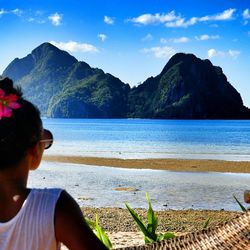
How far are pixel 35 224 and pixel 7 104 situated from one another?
289 millimetres

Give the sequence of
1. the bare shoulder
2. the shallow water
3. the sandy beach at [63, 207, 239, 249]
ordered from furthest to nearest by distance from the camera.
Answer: the shallow water, the sandy beach at [63, 207, 239, 249], the bare shoulder

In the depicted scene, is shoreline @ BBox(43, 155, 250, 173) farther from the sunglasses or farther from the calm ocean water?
the sunglasses

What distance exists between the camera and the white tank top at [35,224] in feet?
4.32

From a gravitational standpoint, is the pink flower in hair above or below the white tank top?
above

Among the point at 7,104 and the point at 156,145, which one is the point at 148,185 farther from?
the point at 156,145

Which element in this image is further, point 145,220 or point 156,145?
point 156,145

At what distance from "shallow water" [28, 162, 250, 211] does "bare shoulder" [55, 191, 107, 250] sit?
10.3 m

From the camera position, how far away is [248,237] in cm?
321

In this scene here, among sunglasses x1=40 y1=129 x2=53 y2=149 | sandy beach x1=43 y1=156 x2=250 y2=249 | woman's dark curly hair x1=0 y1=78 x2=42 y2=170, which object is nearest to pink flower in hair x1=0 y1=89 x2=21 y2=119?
→ woman's dark curly hair x1=0 y1=78 x2=42 y2=170

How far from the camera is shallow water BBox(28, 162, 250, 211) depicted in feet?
40.7

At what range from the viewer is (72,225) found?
51.2 inches

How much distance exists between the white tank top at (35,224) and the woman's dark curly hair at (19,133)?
10cm

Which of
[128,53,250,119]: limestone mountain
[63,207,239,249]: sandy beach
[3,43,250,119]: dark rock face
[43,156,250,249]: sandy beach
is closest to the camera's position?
[43,156,250,249]: sandy beach

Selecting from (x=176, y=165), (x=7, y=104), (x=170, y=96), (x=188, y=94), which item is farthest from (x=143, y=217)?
(x=188, y=94)
